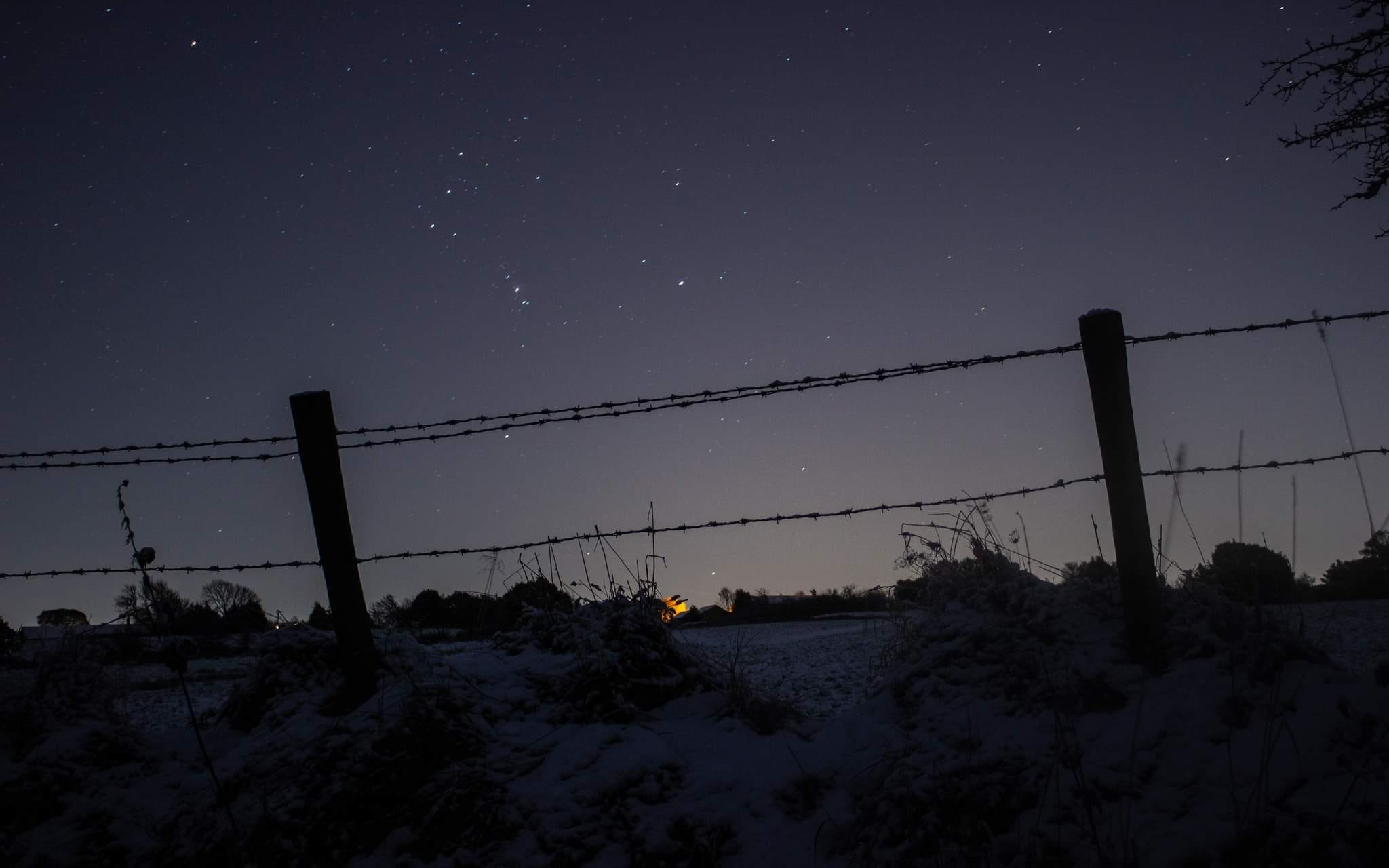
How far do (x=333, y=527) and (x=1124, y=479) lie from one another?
4.45 m

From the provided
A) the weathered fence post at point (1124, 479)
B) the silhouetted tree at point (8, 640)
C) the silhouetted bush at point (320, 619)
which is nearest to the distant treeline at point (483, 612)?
the silhouetted bush at point (320, 619)

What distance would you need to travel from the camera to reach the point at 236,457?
15.9 ft

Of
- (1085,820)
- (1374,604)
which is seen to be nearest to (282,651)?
(1085,820)

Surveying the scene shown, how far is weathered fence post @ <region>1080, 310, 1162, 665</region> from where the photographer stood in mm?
3738

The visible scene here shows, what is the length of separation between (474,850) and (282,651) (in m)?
2.26

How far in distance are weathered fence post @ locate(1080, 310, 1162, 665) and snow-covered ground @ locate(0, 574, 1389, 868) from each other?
0.48 feet

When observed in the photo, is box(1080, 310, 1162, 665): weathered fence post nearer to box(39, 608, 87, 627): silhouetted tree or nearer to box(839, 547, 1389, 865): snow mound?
box(839, 547, 1389, 865): snow mound

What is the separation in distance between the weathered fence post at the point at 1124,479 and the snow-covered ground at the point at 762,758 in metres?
0.15

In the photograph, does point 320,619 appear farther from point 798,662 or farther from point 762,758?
point 798,662

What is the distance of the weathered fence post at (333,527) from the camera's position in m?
4.52

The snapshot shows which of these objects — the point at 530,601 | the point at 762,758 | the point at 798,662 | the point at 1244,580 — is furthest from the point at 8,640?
the point at 1244,580

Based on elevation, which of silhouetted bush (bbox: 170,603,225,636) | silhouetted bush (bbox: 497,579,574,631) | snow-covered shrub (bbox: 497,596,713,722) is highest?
silhouetted bush (bbox: 170,603,225,636)

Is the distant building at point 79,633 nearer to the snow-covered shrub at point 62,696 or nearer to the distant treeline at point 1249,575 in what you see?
the snow-covered shrub at point 62,696

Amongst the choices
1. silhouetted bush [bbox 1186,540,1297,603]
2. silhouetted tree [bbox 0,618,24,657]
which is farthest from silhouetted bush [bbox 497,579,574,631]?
silhouetted bush [bbox 1186,540,1297,603]
